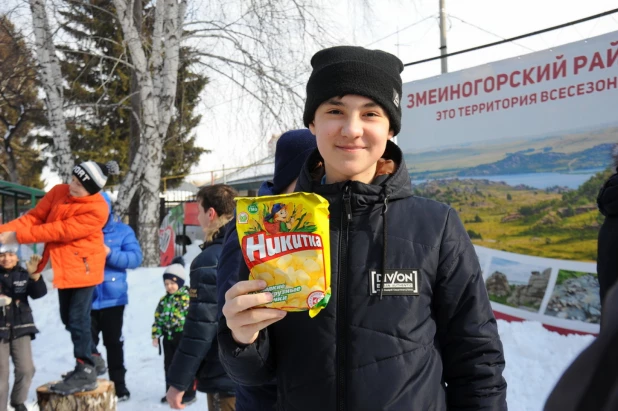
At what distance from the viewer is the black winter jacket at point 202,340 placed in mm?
3263

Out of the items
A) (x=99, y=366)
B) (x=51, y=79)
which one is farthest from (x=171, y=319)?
(x=51, y=79)

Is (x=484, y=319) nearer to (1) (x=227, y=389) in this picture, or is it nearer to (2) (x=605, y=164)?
(1) (x=227, y=389)

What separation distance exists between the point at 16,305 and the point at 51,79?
7.32 meters

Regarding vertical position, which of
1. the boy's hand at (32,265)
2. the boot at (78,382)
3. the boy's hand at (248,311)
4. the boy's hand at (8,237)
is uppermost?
the boy's hand at (8,237)

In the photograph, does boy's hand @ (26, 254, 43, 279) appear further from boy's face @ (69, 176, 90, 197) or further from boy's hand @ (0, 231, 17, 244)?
boy's face @ (69, 176, 90, 197)

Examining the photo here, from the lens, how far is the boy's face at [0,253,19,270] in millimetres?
5512

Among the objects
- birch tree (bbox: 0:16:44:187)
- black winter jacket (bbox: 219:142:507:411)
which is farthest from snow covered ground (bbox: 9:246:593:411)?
birch tree (bbox: 0:16:44:187)

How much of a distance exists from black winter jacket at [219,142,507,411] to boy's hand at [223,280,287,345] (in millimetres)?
86

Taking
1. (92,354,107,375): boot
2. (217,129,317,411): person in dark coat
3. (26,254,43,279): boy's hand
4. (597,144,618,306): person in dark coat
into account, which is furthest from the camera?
(92,354,107,375): boot

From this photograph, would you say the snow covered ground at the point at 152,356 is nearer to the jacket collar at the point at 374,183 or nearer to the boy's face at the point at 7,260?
the boy's face at the point at 7,260

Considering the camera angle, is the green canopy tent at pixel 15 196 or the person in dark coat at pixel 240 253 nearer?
the person in dark coat at pixel 240 253

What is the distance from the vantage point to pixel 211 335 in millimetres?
3326

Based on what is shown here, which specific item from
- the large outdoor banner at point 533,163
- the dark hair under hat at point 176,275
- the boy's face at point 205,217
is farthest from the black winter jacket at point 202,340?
the large outdoor banner at point 533,163

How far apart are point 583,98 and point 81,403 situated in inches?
222
